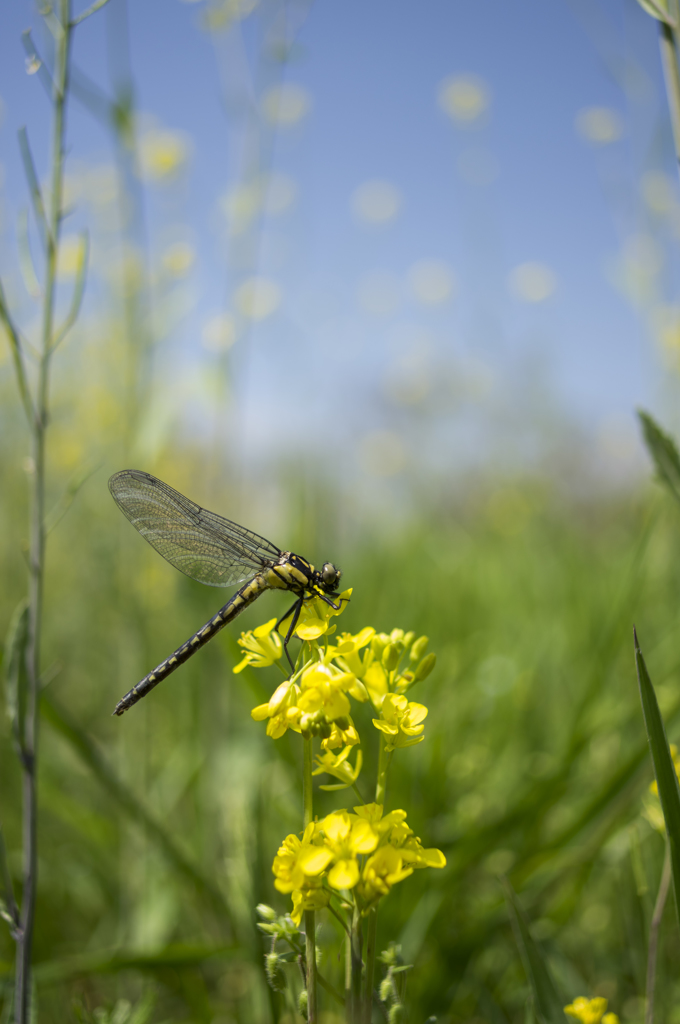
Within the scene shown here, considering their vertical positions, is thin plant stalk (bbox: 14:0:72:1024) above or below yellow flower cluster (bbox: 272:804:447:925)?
above

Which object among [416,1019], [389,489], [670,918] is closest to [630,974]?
[670,918]

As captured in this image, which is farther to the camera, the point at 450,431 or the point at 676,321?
the point at 450,431

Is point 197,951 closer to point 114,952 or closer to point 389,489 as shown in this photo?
point 114,952

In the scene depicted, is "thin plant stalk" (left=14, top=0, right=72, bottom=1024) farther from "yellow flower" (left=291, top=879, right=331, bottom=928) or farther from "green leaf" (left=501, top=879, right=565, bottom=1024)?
"green leaf" (left=501, top=879, right=565, bottom=1024)

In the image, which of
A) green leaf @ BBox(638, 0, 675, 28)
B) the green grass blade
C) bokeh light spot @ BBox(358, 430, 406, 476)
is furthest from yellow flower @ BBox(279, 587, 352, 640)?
bokeh light spot @ BBox(358, 430, 406, 476)

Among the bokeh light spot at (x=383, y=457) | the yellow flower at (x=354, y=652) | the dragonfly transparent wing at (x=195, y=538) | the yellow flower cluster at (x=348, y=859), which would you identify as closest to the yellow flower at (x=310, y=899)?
the yellow flower cluster at (x=348, y=859)
